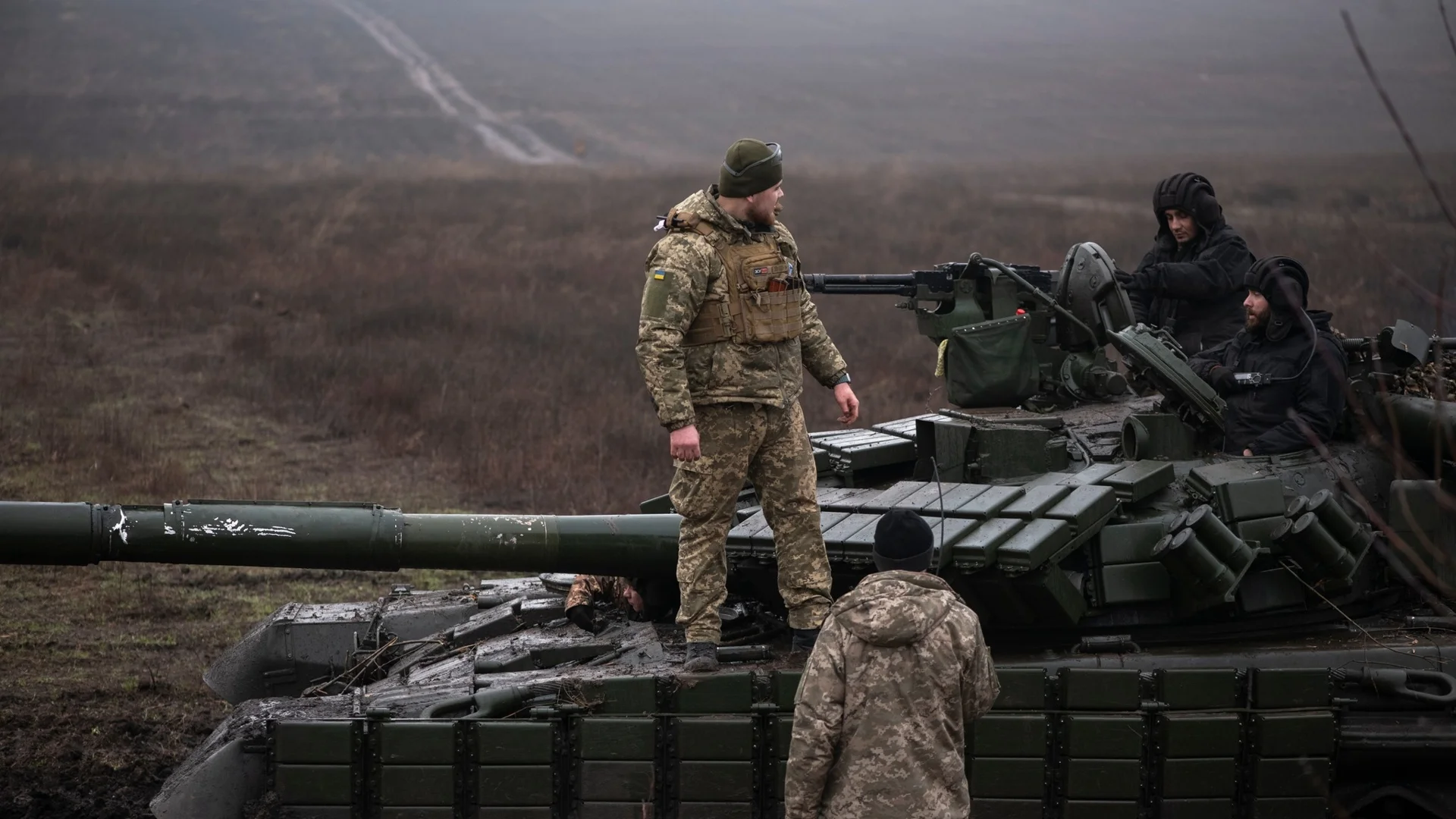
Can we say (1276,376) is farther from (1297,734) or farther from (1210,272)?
(1297,734)

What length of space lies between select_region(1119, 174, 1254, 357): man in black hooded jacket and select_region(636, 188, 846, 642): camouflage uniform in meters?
2.92

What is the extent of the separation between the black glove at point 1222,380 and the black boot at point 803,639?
231 centimetres

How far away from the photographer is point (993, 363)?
8.05 metres

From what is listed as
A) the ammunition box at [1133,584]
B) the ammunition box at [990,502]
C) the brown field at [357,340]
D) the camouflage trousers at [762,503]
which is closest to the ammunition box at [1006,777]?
the ammunition box at [1133,584]

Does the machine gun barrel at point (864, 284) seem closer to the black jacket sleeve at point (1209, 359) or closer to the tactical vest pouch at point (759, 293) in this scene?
the black jacket sleeve at point (1209, 359)

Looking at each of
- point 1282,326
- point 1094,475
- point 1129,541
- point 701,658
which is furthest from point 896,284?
point 701,658

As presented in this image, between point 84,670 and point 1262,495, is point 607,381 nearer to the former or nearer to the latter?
point 84,670

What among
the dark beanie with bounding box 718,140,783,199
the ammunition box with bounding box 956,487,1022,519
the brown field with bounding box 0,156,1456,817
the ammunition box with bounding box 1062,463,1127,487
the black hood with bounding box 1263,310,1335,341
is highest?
the dark beanie with bounding box 718,140,783,199

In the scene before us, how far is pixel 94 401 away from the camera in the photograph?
17.2 metres

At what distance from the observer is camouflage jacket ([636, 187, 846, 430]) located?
19.5ft

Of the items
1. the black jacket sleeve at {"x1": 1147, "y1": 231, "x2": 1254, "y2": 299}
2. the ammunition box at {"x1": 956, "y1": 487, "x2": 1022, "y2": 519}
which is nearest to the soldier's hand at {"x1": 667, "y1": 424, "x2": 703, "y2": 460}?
the ammunition box at {"x1": 956, "y1": 487, "x2": 1022, "y2": 519}

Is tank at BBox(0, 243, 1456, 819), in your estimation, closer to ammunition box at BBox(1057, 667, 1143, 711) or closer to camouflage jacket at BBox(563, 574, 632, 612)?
ammunition box at BBox(1057, 667, 1143, 711)

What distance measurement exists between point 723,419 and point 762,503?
0.42 meters

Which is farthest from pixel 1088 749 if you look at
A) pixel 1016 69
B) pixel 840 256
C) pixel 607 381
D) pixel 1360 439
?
pixel 1016 69
